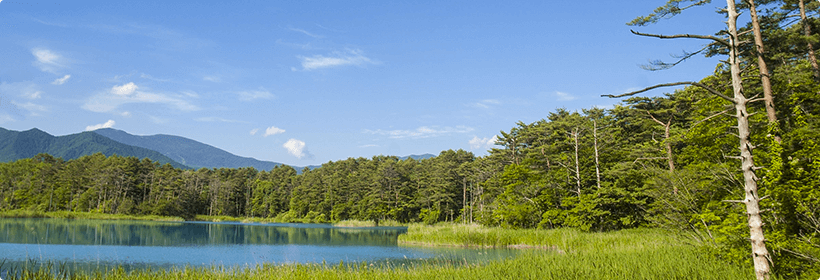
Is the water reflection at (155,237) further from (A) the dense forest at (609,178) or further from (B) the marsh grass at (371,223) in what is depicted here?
(B) the marsh grass at (371,223)

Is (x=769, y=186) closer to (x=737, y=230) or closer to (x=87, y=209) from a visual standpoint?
(x=737, y=230)

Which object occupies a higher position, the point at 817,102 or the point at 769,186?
the point at 817,102

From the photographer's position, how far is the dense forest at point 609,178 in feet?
25.5

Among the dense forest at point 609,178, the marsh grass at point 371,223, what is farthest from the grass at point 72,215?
the marsh grass at point 371,223

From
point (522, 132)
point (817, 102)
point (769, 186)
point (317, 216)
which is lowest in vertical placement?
point (317, 216)

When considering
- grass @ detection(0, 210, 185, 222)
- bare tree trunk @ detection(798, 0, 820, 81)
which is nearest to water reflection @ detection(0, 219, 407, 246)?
grass @ detection(0, 210, 185, 222)

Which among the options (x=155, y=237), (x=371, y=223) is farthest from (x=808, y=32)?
(x=371, y=223)

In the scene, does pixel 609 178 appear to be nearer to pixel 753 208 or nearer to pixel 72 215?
pixel 753 208

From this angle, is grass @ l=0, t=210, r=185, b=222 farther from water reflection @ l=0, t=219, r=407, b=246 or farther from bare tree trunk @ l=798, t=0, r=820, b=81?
bare tree trunk @ l=798, t=0, r=820, b=81

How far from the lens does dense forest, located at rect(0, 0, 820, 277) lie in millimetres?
7770

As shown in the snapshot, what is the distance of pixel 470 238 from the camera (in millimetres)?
23922

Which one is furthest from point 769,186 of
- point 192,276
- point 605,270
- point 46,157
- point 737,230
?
point 46,157

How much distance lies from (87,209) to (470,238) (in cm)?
6425

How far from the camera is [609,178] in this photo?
1039 inches
